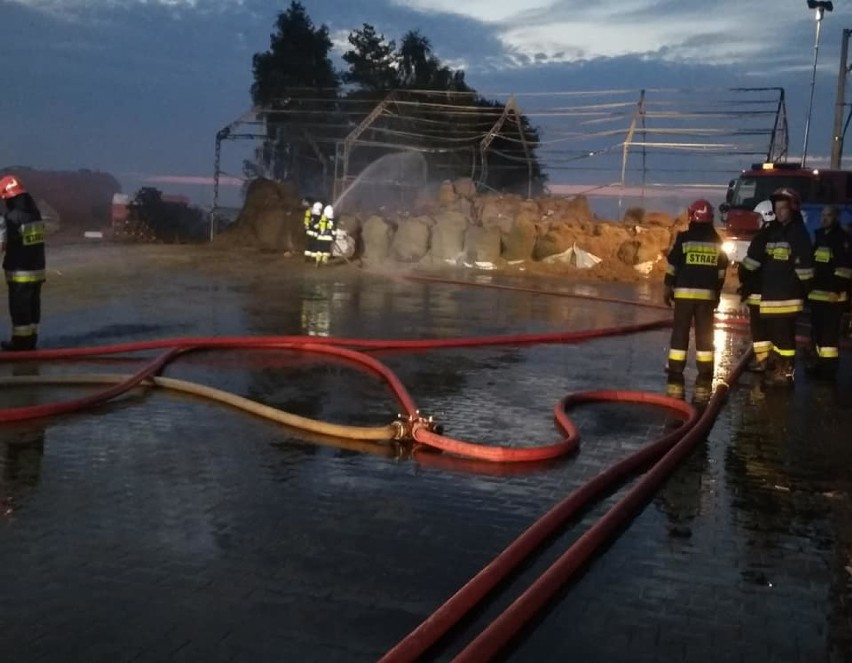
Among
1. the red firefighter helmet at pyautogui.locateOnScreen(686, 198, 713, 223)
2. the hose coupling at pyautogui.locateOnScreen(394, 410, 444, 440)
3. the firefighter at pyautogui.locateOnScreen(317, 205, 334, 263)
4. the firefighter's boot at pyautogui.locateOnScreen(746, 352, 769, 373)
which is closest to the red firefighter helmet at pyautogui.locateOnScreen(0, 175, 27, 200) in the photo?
the hose coupling at pyautogui.locateOnScreen(394, 410, 444, 440)

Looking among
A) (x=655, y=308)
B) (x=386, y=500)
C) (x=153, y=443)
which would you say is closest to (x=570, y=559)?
(x=386, y=500)

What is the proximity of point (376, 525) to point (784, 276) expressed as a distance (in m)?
5.66

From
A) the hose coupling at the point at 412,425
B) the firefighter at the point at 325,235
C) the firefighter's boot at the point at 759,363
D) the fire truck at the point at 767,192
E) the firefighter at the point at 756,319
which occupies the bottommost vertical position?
the hose coupling at the point at 412,425

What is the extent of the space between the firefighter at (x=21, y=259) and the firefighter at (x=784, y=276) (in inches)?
257

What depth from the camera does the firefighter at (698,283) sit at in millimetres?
8547

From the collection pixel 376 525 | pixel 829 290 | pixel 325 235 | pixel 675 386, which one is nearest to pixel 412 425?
pixel 376 525

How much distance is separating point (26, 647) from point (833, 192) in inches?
694

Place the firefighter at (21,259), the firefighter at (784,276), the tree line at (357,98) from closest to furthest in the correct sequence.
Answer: the firefighter at (21,259)
the firefighter at (784,276)
the tree line at (357,98)

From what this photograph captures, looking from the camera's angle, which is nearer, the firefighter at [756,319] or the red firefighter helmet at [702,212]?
the red firefighter helmet at [702,212]

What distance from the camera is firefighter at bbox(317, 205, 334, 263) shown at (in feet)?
62.7

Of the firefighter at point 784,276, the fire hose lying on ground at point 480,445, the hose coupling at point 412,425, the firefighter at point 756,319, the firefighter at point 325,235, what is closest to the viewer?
the fire hose lying on ground at point 480,445

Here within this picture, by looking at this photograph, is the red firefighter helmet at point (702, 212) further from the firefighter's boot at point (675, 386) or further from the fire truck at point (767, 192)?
the fire truck at point (767, 192)

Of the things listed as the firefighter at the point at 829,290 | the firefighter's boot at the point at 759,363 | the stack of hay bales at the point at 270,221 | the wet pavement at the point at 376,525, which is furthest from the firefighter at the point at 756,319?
the stack of hay bales at the point at 270,221

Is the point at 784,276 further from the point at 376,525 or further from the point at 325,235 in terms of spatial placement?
the point at 325,235
